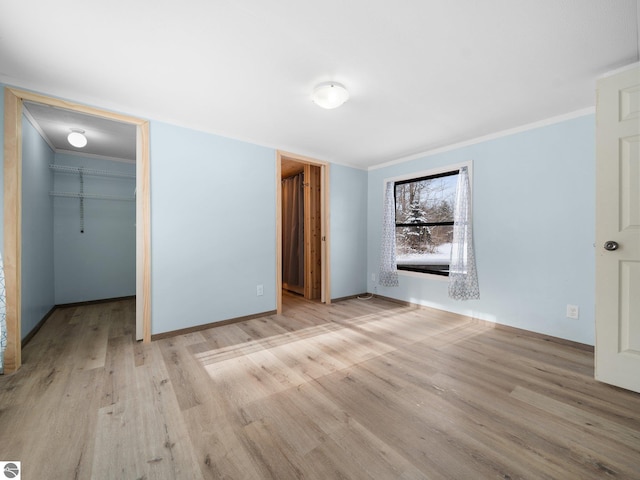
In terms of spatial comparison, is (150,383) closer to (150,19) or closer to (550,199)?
(150,19)

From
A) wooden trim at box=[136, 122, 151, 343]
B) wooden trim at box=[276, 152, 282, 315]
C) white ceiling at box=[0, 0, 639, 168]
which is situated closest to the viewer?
white ceiling at box=[0, 0, 639, 168]

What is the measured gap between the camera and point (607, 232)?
1.80 metres

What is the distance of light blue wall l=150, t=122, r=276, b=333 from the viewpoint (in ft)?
8.68

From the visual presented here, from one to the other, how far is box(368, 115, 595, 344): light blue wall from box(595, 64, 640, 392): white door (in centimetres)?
73

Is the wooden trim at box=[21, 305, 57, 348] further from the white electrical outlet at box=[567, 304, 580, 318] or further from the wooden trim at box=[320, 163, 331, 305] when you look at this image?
the white electrical outlet at box=[567, 304, 580, 318]

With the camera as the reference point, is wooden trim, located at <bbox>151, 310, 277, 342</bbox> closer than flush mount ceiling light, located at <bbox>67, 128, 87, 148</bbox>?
Yes

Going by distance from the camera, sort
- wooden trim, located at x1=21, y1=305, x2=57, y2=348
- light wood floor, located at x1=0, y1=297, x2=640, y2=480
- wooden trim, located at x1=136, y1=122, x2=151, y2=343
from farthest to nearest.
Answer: wooden trim, located at x1=136, y1=122, x2=151, y2=343 → wooden trim, located at x1=21, y1=305, x2=57, y2=348 → light wood floor, located at x1=0, y1=297, x2=640, y2=480

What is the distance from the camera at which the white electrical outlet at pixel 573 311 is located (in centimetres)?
246

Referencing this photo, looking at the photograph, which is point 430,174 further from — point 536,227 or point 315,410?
point 315,410

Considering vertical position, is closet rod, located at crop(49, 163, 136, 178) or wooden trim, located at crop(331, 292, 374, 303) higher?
closet rod, located at crop(49, 163, 136, 178)

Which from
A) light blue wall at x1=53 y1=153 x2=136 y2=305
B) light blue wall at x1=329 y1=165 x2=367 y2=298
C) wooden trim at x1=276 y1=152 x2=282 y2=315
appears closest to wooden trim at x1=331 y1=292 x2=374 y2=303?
light blue wall at x1=329 y1=165 x2=367 y2=298

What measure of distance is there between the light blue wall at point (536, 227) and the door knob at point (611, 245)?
2.49 ft

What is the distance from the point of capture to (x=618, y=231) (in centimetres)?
176

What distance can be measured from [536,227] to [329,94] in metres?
2.44
